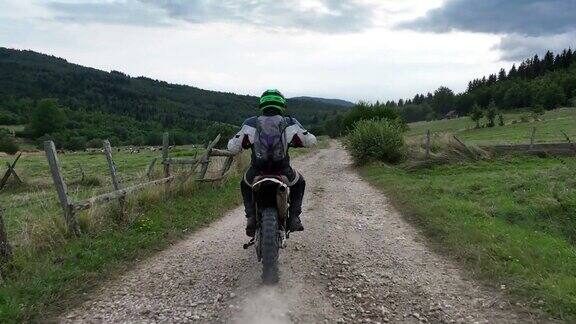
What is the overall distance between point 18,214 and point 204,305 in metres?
5.50

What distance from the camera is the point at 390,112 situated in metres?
36.2

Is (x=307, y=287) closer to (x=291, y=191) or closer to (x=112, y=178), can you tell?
(x=291, y=191)

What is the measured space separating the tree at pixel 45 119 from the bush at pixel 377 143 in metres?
109

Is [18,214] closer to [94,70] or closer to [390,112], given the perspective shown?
[390,112]

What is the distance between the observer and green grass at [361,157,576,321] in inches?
208

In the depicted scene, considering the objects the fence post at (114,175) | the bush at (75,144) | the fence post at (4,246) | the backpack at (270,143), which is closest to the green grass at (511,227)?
the backpack at (270,143)

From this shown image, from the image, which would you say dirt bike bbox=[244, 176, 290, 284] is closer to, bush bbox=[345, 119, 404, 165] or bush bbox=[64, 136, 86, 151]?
bush bbox=[345, 119, 404, 165]

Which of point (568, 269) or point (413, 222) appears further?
point (413, 222)

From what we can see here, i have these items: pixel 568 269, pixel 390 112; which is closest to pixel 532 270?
pixel 568 269

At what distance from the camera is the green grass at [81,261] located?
4.86m

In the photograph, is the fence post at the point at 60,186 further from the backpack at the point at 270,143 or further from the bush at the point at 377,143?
the bush at the point at 377,143

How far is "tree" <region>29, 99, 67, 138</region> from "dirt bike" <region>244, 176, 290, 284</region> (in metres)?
122

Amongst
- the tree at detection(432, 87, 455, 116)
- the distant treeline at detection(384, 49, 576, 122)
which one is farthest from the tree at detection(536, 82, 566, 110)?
the tree at detection(432, 87, 455, 116)

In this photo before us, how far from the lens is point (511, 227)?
840 cm
